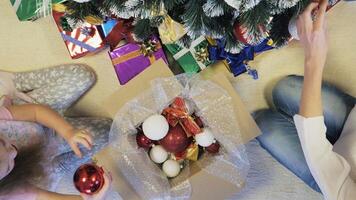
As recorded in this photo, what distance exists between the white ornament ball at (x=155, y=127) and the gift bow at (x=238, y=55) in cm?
27

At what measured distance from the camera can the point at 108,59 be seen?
4.04ft

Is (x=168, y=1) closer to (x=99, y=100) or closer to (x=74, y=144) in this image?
(x=74, y=144)

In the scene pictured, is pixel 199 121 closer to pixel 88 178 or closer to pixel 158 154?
pixel 158 154

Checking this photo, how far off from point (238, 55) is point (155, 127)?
0.34 meters

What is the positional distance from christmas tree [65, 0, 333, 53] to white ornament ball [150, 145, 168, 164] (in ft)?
0.87

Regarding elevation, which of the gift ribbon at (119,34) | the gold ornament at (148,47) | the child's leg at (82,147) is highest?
the gift ribbon at (119,34)

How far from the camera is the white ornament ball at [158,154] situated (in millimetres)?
948

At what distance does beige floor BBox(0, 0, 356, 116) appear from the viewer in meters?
1.17

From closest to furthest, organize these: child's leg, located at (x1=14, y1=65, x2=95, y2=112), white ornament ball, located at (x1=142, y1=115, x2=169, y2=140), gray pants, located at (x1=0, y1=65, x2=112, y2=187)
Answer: white ornament ball, located at (x1=142, y1=115, x2=169, y2=140), gray pants, located at (x1=0, y1=65, x2=112, y2=187), child's leg, located at (x1=14, y1=65, x2=95, y2=112)

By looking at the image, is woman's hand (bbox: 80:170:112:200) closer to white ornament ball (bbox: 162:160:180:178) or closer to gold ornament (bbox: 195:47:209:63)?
white ornament ball (bbox: 162:160:180:178)

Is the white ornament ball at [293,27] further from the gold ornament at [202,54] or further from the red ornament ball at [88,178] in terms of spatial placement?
the red ornament ball at [88,178]

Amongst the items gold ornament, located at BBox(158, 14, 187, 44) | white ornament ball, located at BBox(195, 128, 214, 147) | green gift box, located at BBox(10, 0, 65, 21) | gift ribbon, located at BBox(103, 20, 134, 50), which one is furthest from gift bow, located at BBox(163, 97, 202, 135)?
green gift box, located at BBox(10, 0, 65, 21)

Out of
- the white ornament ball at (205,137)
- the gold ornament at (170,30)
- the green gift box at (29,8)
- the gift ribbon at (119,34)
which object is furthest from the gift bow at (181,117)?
the green gift box at (29,8)

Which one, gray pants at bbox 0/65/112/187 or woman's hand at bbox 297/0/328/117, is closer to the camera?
woman's hand at bbox 297/0/328/117
